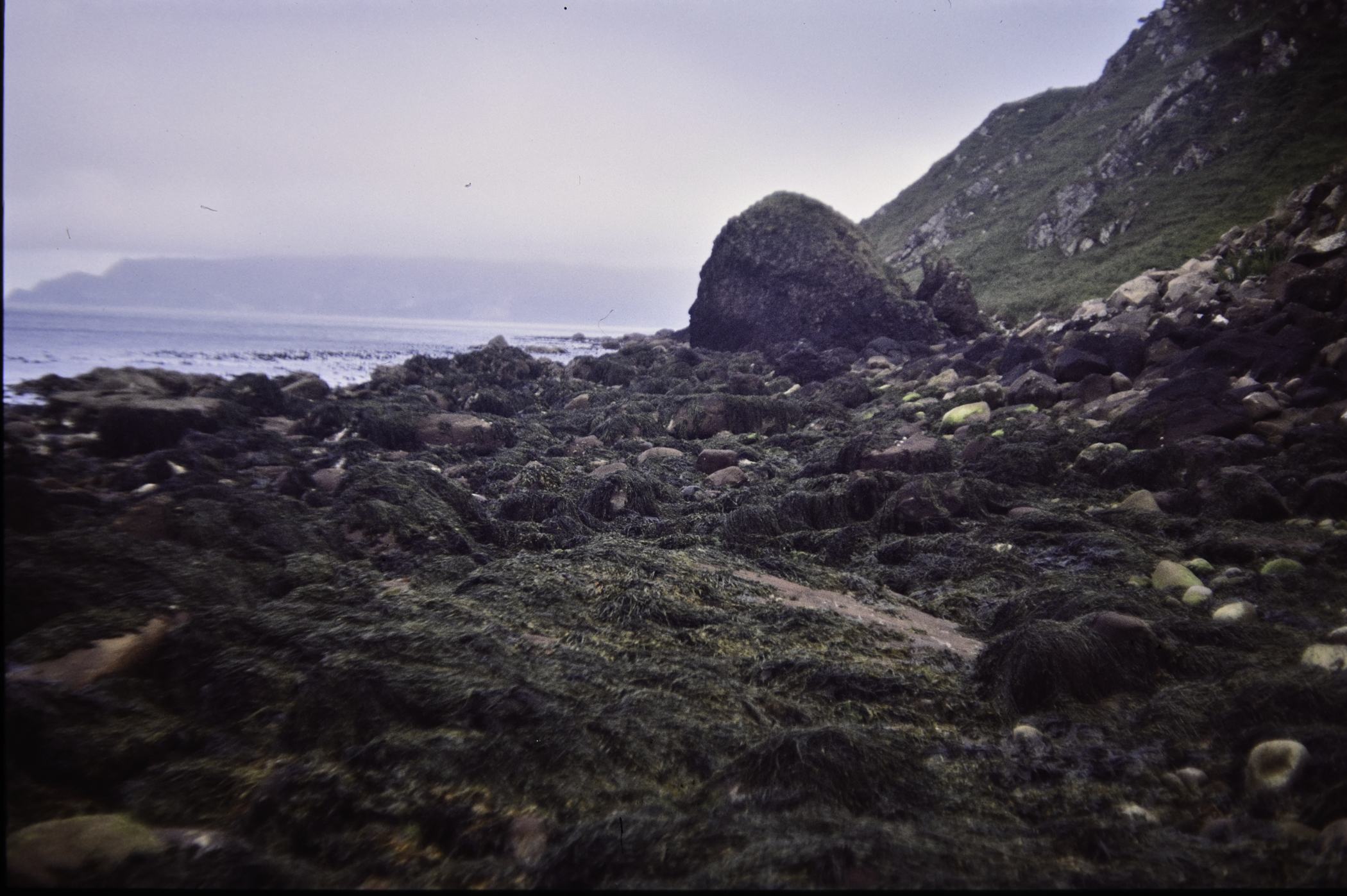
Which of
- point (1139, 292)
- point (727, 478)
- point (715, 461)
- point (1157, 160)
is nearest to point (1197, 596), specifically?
point (727, 478)

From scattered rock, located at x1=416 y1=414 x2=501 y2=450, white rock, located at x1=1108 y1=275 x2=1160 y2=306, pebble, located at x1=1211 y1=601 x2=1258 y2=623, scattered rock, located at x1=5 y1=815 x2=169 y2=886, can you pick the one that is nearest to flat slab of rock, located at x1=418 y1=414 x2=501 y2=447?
scattered rock, located at x1=416 y1=414 x2=501 y2=450

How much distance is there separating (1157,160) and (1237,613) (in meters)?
46.4

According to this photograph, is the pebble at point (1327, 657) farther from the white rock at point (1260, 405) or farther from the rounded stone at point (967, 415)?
the rounded stone at point (967, 415)

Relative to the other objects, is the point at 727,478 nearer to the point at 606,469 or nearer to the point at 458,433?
the point at 606,469

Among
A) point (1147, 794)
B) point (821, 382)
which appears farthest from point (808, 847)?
point (821, 382)

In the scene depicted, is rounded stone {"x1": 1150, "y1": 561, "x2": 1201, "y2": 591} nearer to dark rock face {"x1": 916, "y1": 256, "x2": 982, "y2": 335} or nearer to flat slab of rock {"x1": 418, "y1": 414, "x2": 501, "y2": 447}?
flat slab of rock {"x1": 418, "y1": 414, "x2": 501, "y2": 447}

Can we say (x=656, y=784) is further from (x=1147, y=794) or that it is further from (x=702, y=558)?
(x=702, y=558)

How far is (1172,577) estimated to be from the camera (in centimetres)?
390

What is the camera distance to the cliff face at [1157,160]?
2748 centimetres

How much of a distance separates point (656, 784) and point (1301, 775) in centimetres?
207

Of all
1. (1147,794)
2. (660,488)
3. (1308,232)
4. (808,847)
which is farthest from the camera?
(1308,232)

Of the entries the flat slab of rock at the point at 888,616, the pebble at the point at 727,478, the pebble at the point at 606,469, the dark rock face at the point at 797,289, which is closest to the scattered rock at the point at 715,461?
the pebble at the point at 727,478

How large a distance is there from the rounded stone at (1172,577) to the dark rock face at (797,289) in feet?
60.0

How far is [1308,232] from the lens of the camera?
37.3 feet
